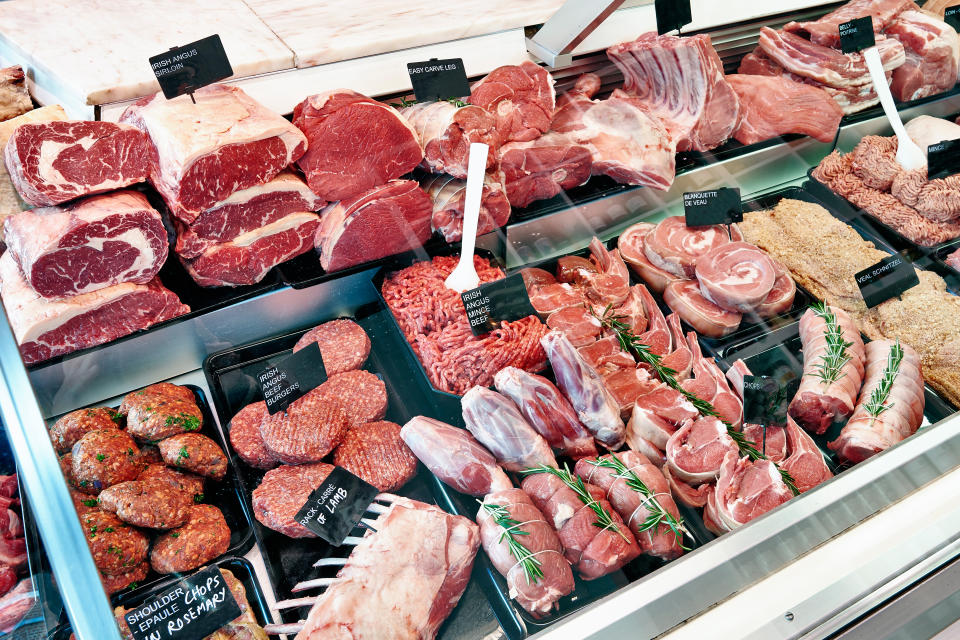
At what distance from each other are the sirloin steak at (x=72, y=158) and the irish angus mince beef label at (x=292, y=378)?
776mm

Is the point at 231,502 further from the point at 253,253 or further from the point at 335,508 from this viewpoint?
the point at 253,253

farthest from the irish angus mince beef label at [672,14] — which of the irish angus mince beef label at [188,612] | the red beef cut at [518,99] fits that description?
the irish angus mince beef label at [188,612]

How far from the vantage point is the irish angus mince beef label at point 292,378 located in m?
2.15

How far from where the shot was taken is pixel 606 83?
343cm

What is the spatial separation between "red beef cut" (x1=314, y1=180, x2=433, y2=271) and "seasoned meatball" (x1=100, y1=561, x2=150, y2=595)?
120 cm

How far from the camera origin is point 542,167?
2.92m

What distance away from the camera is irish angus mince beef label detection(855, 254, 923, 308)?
2.65 meters

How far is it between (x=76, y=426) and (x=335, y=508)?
85cm

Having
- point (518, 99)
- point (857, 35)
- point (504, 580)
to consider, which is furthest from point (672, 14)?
point (504, 580)

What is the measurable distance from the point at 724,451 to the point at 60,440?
6.42 feet

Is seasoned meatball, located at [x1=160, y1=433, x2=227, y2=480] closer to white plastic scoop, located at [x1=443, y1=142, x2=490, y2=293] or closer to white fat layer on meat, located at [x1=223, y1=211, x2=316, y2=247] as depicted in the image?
white fat layer on meat, located at [x1=223, y1=211, x2=316, y2=247]

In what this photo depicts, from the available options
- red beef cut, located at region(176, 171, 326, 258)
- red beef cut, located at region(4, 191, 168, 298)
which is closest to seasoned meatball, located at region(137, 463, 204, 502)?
red beef cut, located at region(4, 191, 168, 298)

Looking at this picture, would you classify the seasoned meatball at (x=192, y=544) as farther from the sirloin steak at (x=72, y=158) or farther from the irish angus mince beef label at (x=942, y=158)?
the irish angus mince beef label at (x=942, y=158)

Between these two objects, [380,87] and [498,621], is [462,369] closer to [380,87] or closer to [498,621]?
[498,621]
